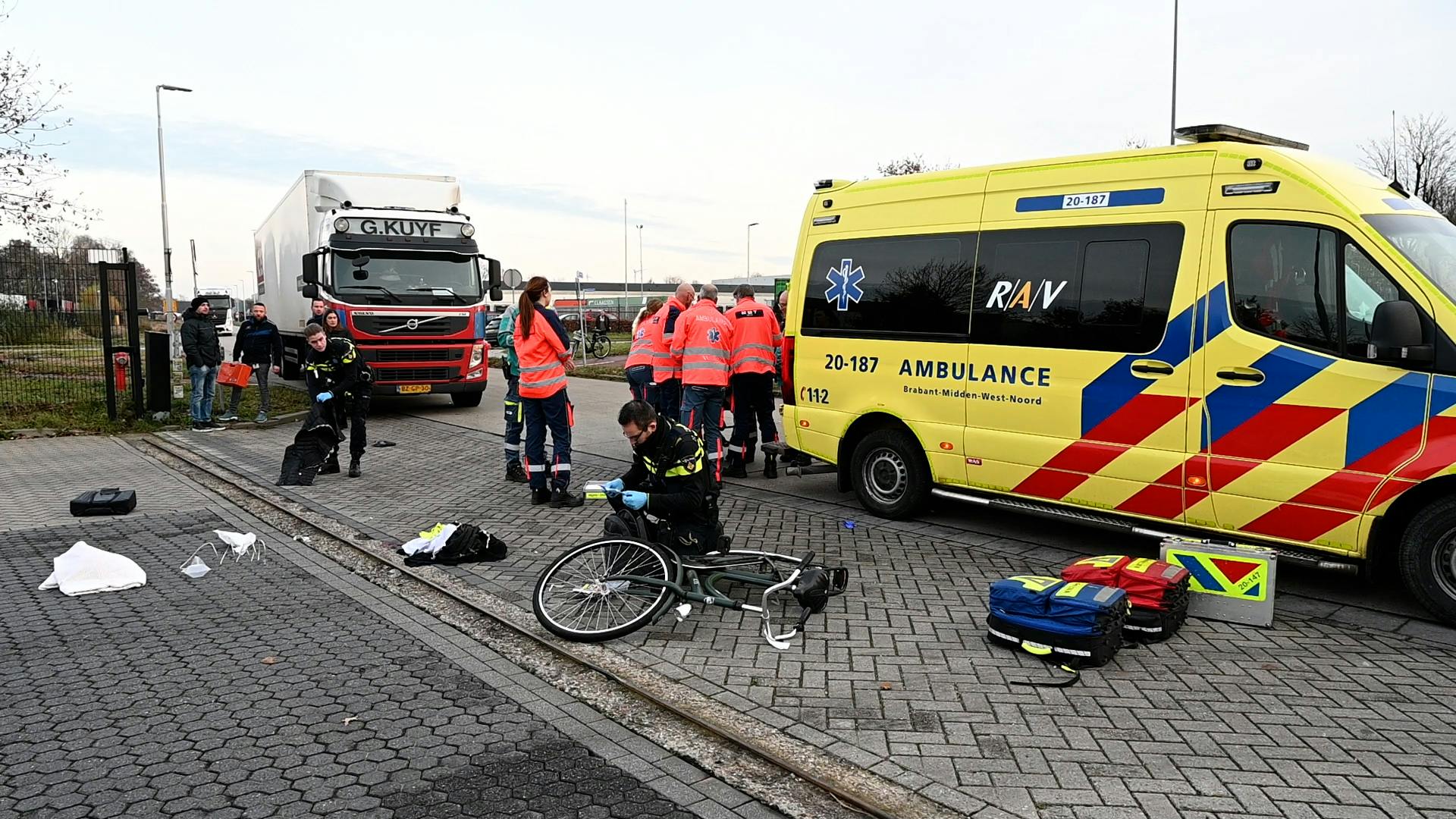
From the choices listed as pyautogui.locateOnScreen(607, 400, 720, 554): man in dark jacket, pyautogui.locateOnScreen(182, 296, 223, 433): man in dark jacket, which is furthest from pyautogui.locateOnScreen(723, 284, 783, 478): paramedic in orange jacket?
pyautogui.locateOnScreen(182, 296, 223, 433): man in dark jacket

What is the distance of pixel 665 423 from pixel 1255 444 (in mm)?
3625

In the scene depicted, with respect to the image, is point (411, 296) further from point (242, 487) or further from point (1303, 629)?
point (1303, 629)

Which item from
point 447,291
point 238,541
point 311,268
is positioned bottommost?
point 238,541

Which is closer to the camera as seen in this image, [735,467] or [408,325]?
[735,467]

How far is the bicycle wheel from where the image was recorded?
5.60 metres

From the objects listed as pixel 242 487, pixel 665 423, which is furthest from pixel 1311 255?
pixel 242 487

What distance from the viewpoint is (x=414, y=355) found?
1578cm

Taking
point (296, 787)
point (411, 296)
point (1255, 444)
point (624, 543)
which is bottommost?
point (296, 787)

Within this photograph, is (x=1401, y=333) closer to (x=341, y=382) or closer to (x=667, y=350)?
(x=667, y=350)

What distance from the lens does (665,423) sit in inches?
233

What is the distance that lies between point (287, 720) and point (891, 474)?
17.4ft

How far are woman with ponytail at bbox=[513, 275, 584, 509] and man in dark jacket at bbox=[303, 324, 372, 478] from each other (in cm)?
264

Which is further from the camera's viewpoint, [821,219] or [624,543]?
[821,219]

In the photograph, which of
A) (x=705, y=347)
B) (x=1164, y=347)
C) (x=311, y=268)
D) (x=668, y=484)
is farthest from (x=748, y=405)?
(x=311, y=268)
